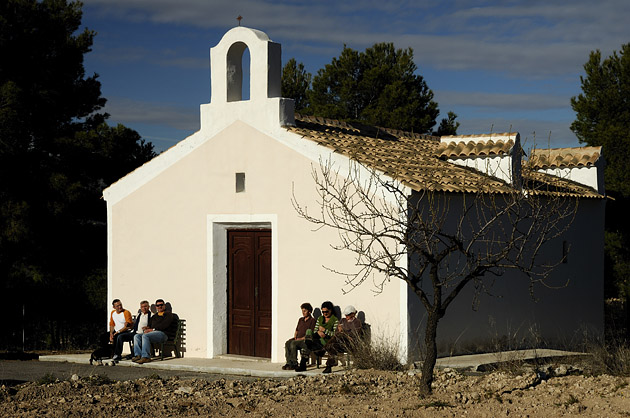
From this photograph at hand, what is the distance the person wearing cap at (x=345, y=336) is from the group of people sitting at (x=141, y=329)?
363 cm

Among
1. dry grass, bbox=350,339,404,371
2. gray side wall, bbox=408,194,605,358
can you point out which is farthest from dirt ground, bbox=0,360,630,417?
gray side wall, bbox=408,194,605,358

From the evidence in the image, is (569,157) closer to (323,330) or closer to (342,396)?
(323,330)

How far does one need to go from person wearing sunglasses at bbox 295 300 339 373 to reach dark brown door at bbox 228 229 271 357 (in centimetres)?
161

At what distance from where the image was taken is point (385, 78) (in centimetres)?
3350

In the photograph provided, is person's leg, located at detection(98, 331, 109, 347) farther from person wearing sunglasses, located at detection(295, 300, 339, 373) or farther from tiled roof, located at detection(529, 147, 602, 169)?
tiled roof, located at detection(529, 147, 602, 169)

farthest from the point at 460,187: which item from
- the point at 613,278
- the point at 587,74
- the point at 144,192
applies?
the point at 587,74

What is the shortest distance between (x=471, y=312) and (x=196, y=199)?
5288 millimetres

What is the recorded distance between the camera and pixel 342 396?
10094 millimetres

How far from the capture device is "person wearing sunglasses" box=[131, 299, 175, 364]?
15.0m

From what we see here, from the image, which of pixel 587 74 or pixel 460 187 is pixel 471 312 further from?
pixel 587 74

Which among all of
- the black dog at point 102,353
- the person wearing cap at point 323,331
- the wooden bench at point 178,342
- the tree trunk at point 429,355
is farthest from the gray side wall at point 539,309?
the black dog at point 102,353

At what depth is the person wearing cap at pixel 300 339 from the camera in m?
13.4

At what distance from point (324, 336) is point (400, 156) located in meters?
3.73

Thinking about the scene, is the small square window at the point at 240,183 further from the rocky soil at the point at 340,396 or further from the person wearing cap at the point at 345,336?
the rocky soil at the point at 340,396
